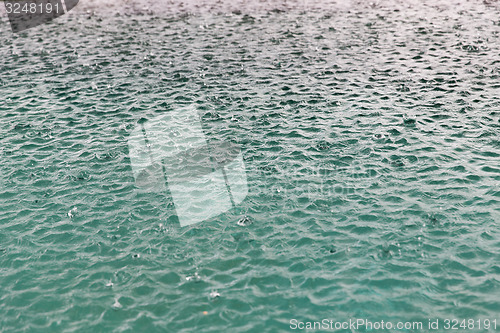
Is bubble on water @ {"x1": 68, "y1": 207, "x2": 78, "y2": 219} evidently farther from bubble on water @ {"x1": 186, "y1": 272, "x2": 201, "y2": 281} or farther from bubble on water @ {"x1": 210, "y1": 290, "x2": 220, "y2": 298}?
bubble on water @ {"x1": 210, "y1": 290, "x2": 220, "y2": 298}

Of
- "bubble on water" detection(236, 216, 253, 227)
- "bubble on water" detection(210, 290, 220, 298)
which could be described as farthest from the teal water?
"bubble on water" detection(236, 216, 253, 227)

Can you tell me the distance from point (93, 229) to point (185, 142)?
8673 millimetres

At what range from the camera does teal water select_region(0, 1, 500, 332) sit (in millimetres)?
18156

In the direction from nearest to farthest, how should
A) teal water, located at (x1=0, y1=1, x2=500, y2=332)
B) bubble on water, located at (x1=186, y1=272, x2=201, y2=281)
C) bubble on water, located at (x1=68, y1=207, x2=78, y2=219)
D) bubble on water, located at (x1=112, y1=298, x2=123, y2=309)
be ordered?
bubble on water, located at (x1=112, y1=298, x2=123, y2=309), teal water, located at (x1=0, y1=1, x2=500, y2=332), bubble on water, located at (x1=186, y1=272, x2=201, y2=281), bubble on water, located at (x1=68, y1=207, x2=78, y2=219)

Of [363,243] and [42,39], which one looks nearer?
[363,243]

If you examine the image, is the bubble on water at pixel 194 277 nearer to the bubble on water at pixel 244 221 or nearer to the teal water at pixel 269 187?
the teal water at pixel 269 187

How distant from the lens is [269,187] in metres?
24.8

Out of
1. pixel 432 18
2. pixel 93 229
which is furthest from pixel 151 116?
pixel 432 18

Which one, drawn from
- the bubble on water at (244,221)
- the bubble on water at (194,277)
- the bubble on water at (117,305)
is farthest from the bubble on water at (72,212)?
the bubble on water at (244,221)

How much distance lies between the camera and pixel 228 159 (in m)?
27.4

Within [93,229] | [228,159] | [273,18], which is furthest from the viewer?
[273,18]

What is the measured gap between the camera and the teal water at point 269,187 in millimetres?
18156

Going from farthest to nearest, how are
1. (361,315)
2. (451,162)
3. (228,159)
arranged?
(228,159) < (451,162) < (361,315)

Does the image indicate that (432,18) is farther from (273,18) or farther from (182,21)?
(182,21)
